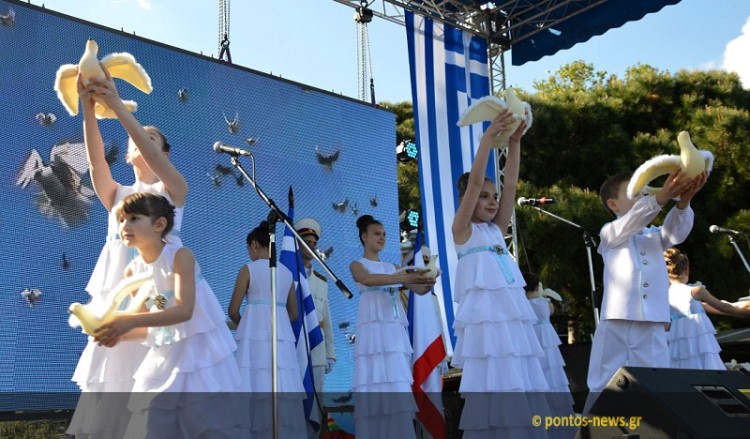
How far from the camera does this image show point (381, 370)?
4.89m

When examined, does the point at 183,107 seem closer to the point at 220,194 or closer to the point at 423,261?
the point at 220,194

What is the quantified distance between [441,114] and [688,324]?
368 cm

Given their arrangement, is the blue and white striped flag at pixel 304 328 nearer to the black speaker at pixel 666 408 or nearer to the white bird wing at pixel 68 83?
the white bird wing at pixel 68 83

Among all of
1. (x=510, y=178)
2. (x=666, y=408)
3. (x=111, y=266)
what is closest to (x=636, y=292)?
(x=510, y=178)

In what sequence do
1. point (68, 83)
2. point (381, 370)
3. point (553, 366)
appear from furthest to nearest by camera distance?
point (553, 366) → point (381, 370) → point (68, 83)

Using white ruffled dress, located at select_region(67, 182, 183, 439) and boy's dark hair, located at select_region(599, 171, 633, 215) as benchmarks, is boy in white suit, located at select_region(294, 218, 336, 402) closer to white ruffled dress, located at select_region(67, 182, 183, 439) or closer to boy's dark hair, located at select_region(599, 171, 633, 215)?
boy's dark hair, located at select_region(599, 171, 633, 215)

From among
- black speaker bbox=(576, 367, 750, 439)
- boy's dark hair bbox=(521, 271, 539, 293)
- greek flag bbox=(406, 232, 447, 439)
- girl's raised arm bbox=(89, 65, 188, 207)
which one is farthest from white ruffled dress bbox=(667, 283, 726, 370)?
girl's raised arm bbox=(89, 65, 188, 207)

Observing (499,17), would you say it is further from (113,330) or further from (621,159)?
(113,330)

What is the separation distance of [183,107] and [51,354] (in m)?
2.33

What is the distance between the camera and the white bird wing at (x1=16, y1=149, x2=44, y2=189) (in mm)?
5320

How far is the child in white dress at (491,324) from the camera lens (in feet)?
11.9

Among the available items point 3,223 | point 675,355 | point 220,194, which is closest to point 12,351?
point 3,223

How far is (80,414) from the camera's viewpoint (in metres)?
2.72

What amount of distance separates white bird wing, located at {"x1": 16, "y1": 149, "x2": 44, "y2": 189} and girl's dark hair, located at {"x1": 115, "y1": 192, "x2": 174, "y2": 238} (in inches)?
117
